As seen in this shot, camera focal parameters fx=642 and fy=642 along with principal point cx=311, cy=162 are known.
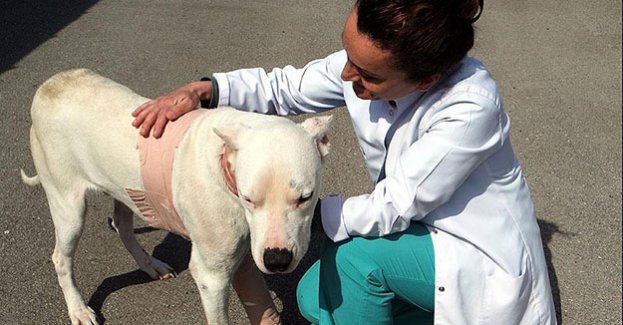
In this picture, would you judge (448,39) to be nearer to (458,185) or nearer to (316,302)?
(458,185)

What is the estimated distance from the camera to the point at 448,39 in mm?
2211

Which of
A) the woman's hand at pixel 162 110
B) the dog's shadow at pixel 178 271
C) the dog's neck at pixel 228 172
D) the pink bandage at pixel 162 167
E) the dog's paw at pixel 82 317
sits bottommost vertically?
the dog's shadow at pixel 178 271

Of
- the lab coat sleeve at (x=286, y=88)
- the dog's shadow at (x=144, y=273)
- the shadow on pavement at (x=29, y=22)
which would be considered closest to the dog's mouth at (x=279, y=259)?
the lab coat sleeve at (x=286, y=88)

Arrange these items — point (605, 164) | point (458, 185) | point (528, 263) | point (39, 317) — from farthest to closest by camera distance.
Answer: point (605, 164)
point (39, 317)
point (528, 263)
point (458, 185)

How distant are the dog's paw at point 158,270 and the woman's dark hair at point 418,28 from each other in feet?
6.70

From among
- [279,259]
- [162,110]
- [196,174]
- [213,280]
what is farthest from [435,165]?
[162,110]

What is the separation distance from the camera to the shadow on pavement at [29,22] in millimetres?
6586

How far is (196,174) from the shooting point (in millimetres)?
2457

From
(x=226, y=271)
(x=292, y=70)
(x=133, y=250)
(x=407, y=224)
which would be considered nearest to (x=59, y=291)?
(x=133, y=250)

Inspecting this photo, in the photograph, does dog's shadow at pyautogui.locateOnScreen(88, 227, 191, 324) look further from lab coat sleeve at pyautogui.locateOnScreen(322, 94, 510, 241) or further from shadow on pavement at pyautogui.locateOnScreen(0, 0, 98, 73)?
shadow on pavement at pyautogui.locateOnScreen(0, 0, 98, 73)

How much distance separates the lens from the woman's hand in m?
2.64

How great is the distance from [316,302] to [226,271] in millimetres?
547

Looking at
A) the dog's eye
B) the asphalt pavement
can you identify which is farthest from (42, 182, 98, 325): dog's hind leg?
the dog's eye

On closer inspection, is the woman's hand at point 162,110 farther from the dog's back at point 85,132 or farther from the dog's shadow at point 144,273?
the dog's shadow at point 144,273
